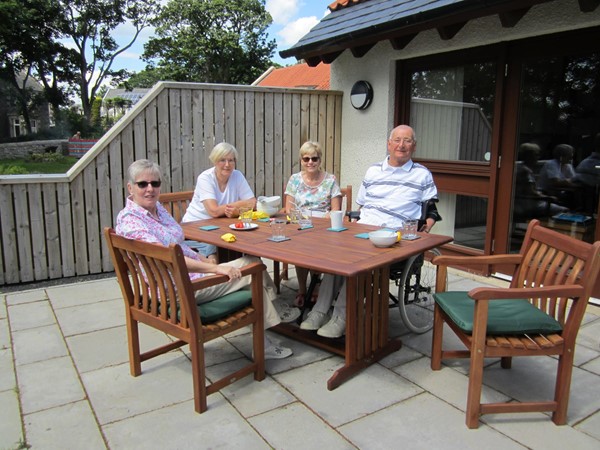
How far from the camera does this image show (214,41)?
31.7 metres

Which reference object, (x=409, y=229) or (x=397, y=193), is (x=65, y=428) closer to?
(x=409, y=229)

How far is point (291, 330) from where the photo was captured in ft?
9.80

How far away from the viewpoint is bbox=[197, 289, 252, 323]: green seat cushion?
2.23m

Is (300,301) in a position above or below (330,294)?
below

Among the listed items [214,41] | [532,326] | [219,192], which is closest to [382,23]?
[219,192]

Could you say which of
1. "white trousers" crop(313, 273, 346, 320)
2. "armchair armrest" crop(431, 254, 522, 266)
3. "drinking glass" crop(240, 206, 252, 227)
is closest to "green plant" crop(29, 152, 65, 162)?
"drinking glass" crop(240, 206, 252, 227)

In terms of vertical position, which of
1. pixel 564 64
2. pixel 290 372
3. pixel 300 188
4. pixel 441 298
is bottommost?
pixel 290 372

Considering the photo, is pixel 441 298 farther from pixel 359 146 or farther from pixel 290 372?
pixel 359 146

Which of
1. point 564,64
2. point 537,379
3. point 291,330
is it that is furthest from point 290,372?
point 564,64

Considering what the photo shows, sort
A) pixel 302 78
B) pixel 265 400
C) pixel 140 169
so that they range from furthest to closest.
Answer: pixel 302 78
pixel 140 169
pixel 265 400

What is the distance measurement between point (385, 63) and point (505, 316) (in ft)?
11.6

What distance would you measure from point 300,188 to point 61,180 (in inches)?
84.6

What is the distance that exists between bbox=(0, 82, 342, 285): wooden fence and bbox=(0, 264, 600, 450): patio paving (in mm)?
1179

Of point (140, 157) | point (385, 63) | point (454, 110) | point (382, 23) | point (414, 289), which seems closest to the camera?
point (414, 289)
